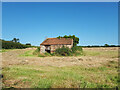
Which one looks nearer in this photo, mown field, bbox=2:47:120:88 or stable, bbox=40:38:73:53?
mown field, bbox=2:47:120:88

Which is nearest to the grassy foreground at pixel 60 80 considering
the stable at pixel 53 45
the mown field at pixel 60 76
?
the mown field at pixel 60 76

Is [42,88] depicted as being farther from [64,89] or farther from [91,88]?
[91,88]

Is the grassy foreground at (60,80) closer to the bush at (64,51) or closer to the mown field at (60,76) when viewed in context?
the mown field at (60,76)

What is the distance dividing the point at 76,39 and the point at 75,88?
138 ft

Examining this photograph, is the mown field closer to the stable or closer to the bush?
the bush

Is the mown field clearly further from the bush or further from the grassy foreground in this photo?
the bush

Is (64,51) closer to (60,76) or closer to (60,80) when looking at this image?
(60,76)

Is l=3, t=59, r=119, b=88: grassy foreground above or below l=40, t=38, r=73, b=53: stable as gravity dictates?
below

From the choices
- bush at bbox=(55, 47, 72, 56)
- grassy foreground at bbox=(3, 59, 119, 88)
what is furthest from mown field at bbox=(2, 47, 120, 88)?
bush at bbox=(55, 47, 72, 56)

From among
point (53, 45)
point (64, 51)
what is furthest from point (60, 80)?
point (53, 45)

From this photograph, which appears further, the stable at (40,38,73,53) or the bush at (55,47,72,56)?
the stable at (40,38,73,53)

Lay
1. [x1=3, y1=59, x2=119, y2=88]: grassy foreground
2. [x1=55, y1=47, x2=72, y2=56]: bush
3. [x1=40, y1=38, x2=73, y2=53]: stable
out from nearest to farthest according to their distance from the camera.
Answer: [x1=3, y1=59, x2=119, y2=88]: grassy foreground < [x1=55, y1=47, x2=72, y2=56]: bush < [x1=40, y1=38, x2=73, y2=53]: stable

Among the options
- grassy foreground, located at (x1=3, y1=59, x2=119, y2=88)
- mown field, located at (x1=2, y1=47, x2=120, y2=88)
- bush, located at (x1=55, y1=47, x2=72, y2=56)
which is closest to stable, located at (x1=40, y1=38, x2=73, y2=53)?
bush, located at (x1=55, y1=47, x2=72, y2=56)

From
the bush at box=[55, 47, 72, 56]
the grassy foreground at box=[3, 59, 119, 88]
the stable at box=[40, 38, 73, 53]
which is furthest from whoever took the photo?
the stable at box=[40, 38, 73, 53]
